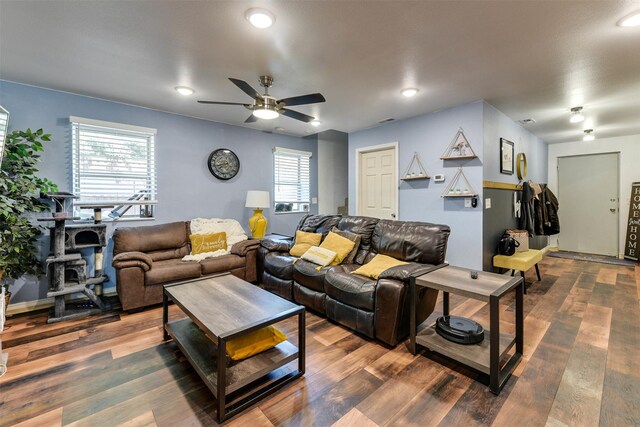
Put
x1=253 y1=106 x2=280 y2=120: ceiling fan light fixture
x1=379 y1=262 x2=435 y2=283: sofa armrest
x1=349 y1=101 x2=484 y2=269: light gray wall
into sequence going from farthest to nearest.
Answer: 1. x1=349 y1=101 x2=484 y2=269: light gray wall
2. x1=253 y1=106 x2=280 y2=120: ceiling fan light fixture
3. x1=379 y1=262 x2=435 y2=283: sofa armrest

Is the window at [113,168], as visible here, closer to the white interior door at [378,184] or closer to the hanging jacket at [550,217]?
the white interior door at [378,184]

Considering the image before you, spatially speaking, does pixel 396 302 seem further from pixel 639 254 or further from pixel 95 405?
pixel 639 254

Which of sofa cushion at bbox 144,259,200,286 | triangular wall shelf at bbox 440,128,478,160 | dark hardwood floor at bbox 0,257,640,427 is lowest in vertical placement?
dark hardwood floor at bbox 0,257,640,427

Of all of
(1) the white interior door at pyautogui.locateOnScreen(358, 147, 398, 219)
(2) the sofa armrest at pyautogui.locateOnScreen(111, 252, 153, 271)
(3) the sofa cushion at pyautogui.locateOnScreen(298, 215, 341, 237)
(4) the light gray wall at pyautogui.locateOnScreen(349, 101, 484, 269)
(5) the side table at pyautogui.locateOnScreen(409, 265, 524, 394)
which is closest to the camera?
(5) the side table at pyautogui.locateOnScreen(409, 265, 524, 394)

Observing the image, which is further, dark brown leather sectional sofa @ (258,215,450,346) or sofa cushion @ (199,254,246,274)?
sofa cushion @ (199,254,246,274)

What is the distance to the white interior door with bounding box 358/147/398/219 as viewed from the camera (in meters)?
4.64

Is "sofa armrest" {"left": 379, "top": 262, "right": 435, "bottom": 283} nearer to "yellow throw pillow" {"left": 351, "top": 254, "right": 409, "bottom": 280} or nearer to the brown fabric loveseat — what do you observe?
"yellow throw pillow" {"left": 351, "top": 254, "right": 409, "bottom": 280}

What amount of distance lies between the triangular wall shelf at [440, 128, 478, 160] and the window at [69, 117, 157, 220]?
4.11 metres

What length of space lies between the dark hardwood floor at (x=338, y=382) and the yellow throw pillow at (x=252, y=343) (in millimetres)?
292

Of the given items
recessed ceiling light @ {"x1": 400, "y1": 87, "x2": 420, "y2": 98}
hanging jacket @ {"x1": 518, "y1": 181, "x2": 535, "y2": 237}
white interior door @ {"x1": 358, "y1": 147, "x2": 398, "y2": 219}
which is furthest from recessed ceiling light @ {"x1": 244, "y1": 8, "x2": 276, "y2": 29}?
hanging jacket @ {"x1": 518, "y1": 181, "x2": 535, "y2": 237}

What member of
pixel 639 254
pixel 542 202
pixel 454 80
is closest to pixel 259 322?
pixel 454 80

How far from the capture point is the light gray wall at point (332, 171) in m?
6.07

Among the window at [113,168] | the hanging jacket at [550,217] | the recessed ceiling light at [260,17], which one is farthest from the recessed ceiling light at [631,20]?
the window at [113,168]

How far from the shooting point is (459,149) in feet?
12.2
